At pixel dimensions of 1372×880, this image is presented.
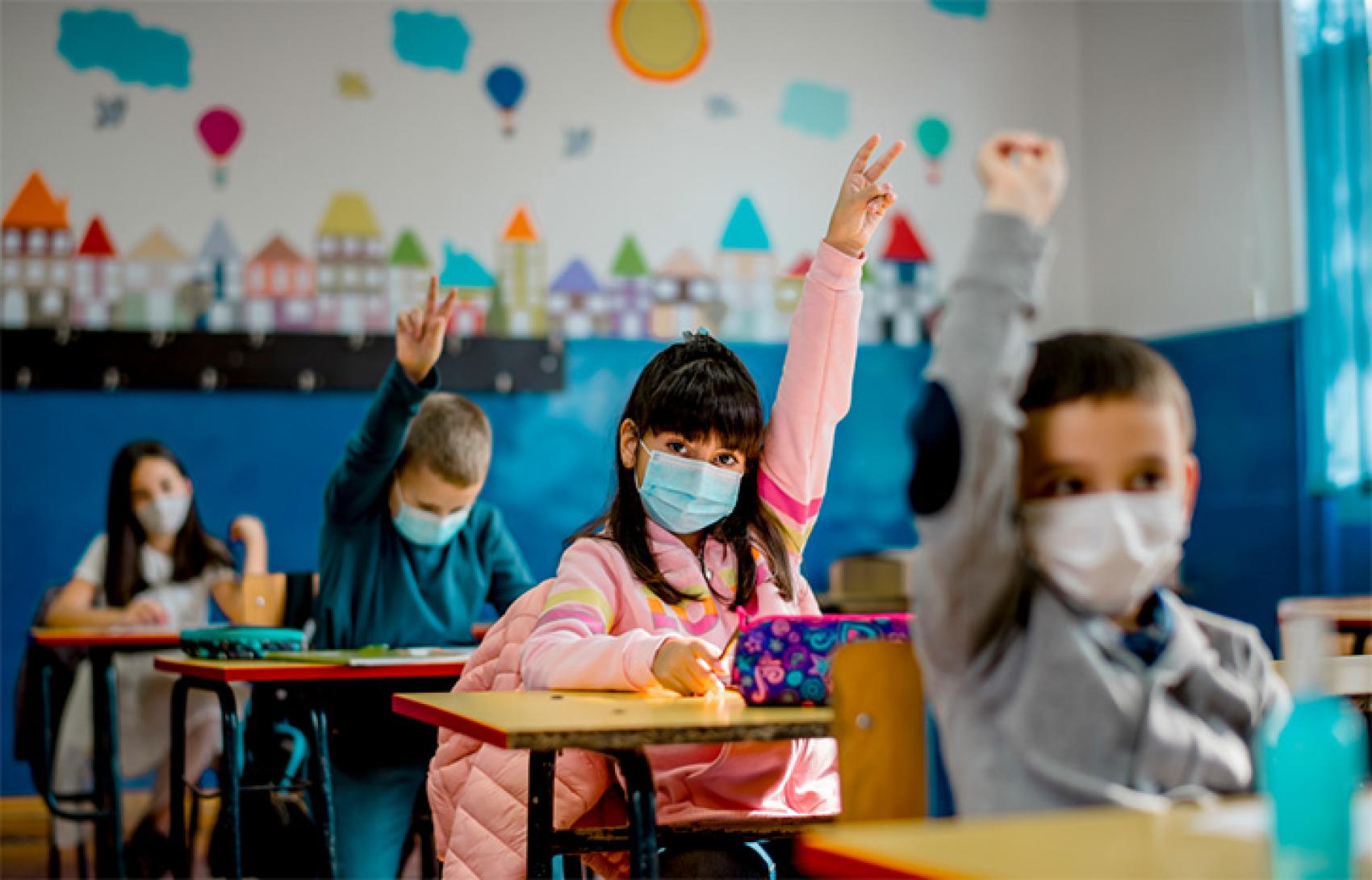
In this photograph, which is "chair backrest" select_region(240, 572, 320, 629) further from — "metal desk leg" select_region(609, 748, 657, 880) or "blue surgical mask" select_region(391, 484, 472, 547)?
"metal desk leg" select_region(609, 748, 657, 880)

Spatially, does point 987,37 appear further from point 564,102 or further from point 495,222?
point 495,222

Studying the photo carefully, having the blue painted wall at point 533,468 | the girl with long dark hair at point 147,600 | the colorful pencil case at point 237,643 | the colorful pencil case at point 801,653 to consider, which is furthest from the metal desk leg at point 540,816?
the blue painted wall at point 533,468

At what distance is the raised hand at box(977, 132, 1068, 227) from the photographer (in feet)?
3.77

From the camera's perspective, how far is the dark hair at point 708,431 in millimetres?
2072

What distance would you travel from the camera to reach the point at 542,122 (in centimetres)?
593

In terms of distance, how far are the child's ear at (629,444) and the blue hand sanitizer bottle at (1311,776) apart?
53.8 inches

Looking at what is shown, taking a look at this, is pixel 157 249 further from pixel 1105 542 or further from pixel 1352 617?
pixel 1105 542

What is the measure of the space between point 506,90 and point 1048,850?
5372mm

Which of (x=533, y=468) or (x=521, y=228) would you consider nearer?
(x=533, y=468)

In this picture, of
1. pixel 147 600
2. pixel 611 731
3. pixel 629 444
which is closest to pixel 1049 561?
pixel 611 731

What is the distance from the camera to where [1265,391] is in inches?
211

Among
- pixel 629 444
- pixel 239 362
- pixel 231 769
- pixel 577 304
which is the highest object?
pixel 577 304

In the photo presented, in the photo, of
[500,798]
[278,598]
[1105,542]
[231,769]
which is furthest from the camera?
[278,598]

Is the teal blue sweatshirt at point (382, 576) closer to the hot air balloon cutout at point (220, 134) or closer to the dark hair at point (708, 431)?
the dark hair at point (708, 431)
